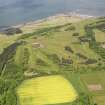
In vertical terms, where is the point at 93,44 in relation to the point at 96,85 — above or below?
above

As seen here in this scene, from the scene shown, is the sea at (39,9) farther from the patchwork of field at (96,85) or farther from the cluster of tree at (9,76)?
the patchwork of field at (96,85)

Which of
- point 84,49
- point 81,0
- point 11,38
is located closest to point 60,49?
point 84,49

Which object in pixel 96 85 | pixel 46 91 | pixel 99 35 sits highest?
pixel 46 91

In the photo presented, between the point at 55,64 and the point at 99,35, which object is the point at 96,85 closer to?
the point at 55,64

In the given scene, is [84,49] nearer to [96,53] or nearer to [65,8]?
[96,53]

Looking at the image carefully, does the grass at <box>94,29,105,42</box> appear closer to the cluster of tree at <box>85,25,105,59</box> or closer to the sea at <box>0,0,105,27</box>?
the cluster of tree at <box>85,25,105,59</box>

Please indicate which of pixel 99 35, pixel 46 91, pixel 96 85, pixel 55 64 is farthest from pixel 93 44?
pixel 46 91

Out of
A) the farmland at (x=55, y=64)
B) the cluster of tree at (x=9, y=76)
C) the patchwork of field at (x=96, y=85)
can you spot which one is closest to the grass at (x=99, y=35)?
the farmland at (x=55, y=64)
